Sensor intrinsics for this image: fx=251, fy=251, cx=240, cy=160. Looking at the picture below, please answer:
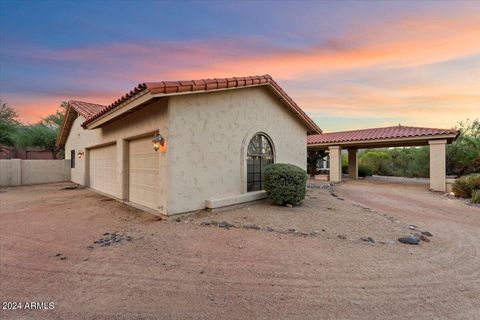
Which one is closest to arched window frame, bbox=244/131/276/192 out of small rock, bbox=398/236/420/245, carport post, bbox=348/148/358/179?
small rock, bbox=398/236/420/245

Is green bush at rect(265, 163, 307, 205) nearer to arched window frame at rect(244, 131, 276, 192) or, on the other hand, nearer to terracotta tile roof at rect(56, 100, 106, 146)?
arched window frame at rect(244, 131, 276, 192)

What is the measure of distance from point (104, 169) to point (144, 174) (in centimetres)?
552

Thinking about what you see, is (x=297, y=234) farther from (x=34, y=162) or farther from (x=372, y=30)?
(x=34, y=162)

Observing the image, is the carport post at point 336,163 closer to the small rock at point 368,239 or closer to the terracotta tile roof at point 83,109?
the small rock at point 368,239

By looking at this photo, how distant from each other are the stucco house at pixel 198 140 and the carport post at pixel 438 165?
26.1 feet

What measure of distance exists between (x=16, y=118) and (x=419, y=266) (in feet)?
96.1

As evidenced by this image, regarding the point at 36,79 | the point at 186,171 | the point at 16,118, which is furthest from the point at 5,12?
the point at 16,118

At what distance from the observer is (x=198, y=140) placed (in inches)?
294

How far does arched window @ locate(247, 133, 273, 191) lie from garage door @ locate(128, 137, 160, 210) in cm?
331

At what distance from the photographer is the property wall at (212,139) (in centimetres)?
698

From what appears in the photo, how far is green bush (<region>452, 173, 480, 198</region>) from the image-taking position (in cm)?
1202

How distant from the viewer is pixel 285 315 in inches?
117

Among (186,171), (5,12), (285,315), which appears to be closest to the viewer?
(285,315)

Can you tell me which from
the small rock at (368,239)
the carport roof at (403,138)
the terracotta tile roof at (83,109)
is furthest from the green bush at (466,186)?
the terracotta tile roof at (83,109)
